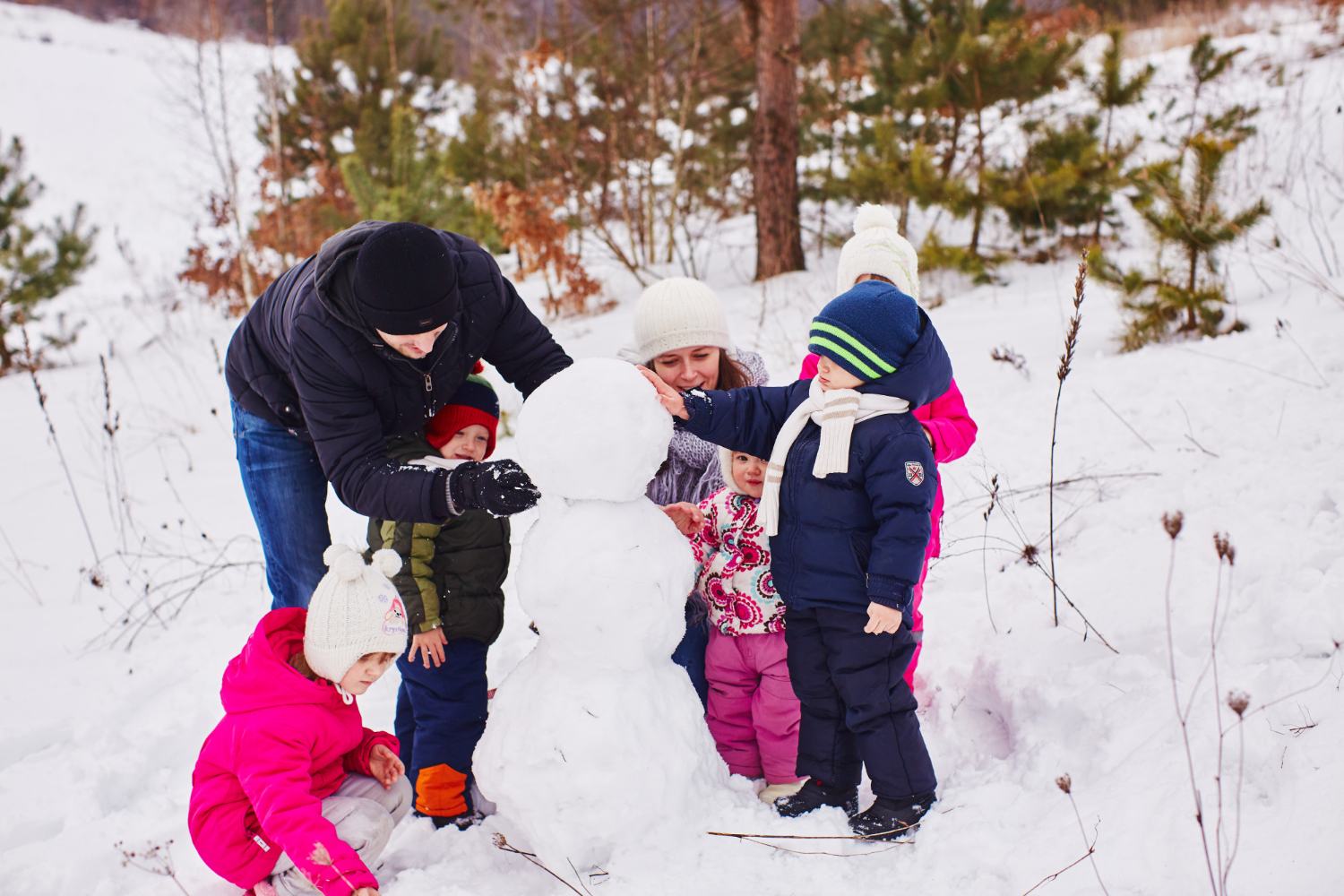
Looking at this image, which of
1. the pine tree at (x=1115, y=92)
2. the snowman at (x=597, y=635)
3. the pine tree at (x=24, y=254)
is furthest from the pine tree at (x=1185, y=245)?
the pine tree at (x=24, y=254)

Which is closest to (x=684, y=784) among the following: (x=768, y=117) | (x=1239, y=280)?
(x=1239, y=280)

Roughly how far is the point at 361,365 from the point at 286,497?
2.11 ft

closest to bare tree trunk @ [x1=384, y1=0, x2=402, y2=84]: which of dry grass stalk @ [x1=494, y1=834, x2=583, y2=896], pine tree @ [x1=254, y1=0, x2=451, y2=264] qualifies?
pine tree @ [x1=254, y1=0, x2=451, y2=264]

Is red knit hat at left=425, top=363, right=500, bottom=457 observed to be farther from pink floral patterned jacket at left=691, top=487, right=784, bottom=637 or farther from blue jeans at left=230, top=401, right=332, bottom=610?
pink floral patterned jacket at left=691, top=487, right=784, bottom=637

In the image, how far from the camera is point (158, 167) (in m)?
23.3

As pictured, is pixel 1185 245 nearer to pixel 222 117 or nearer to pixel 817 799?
pixel 817 799

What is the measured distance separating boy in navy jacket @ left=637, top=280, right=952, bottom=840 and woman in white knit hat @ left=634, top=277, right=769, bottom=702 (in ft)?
1.60

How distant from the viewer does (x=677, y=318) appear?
2.57m

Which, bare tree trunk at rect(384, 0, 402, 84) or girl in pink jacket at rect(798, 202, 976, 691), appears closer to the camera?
girl in pink jacket at rect(798, 202, 976, 691)

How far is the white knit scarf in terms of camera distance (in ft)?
6.41

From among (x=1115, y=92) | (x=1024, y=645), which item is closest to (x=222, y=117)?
(x=1115, y=92)

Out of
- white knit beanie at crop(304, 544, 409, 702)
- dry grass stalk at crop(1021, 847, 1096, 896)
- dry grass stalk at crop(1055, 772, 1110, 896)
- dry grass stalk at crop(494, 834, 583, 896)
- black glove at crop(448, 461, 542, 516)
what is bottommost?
dry grass stalk at crop(494, 834, 583, 896)

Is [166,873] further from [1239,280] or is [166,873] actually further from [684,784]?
[1239,280]

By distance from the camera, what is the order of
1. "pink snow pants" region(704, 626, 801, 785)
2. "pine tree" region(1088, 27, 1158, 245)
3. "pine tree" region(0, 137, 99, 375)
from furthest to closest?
"pine tree" region(0, 137, 99, 375)
"pine tree" region(1088, 27, 1158, 245)
"pink snow pants" region(704, 626, 801, 785)
